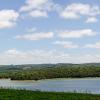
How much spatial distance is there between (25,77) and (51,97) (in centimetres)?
14759

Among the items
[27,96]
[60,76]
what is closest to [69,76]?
[60,76]

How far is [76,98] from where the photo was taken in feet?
89.7

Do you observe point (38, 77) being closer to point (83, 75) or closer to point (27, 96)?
point (83, 75)

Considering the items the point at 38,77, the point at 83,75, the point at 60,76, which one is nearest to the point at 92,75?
the point at 83,75

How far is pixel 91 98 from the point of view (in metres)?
27.2

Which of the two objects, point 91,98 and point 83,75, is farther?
point 83,75

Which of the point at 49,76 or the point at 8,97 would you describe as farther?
the point at 49,76

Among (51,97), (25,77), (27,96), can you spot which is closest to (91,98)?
(51,97)

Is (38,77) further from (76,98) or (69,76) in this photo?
(76,98)

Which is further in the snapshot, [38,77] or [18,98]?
[38,77]

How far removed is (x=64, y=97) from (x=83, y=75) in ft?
491

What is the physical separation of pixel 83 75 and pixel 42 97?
149717 millimetres

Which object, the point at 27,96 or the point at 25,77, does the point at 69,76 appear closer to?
the point at 25,77

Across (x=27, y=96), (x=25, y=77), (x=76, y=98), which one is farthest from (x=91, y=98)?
(x=25, y=77)
